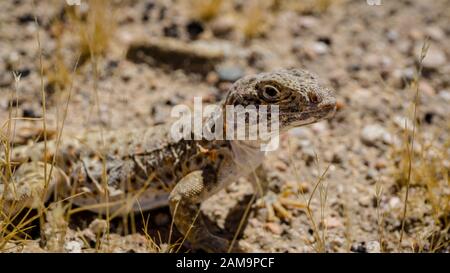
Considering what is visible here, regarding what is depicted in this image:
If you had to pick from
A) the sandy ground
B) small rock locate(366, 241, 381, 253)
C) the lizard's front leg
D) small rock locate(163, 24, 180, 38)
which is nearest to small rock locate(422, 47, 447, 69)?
the sandy ground

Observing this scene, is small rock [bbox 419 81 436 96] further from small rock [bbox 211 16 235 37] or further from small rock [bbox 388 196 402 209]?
small rock [bbox 211 16 235 37]

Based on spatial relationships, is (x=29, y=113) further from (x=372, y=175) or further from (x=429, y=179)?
(x=429, y=179)

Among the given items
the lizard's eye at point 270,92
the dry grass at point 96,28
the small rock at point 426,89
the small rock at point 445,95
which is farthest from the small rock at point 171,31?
the lizard's eye at point 270,92

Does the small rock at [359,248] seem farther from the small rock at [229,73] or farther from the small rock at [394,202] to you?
the small rock at [229,73]

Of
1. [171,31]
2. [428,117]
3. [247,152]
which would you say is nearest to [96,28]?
[171,31]

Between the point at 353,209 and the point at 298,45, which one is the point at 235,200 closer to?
the point at 353,209
